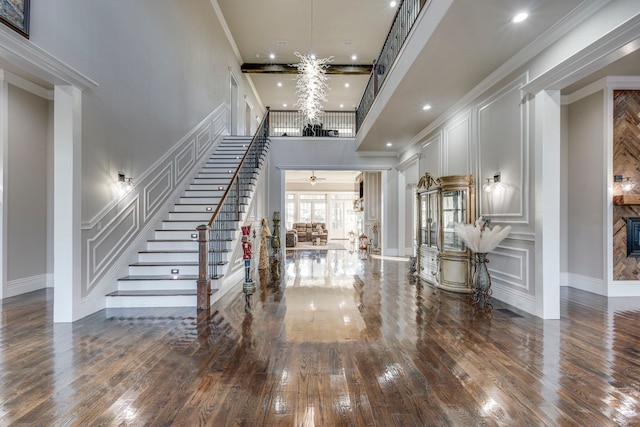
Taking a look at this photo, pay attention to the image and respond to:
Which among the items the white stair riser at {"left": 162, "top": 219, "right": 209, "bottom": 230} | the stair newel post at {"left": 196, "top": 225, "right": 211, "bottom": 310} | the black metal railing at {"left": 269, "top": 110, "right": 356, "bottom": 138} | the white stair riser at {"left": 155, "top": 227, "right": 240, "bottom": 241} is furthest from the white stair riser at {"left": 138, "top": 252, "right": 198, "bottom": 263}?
the black metal railing at {"left": 269, "top": 110, "right": 356, "bottom": 138}

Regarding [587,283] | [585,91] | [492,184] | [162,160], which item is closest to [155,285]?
[162,160]

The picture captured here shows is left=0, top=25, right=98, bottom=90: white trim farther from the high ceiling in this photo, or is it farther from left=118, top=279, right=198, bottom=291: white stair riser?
the high ceiling

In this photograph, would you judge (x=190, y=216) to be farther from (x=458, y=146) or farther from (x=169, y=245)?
(x=458, y=146)

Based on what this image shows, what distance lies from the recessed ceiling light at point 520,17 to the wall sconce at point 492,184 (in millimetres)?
2033

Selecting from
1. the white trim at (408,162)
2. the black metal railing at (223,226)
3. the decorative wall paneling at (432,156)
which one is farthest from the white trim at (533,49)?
the black metal railing at (223,226)

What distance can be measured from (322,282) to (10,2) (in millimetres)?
5210

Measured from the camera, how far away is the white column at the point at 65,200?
3600 millimetres

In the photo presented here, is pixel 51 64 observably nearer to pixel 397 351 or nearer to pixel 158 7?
pixel 158 7

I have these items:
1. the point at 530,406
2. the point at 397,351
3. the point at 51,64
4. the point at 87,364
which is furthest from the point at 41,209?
the point at 530,406

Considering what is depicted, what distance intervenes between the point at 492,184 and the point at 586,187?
2.00 m

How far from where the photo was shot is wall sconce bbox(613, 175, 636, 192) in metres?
5.05

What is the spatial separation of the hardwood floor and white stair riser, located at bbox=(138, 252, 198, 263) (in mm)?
1009

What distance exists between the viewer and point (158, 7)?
559cm

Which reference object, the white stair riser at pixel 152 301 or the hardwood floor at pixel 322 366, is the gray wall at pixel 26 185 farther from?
the white stair riser at pixel 152 301
